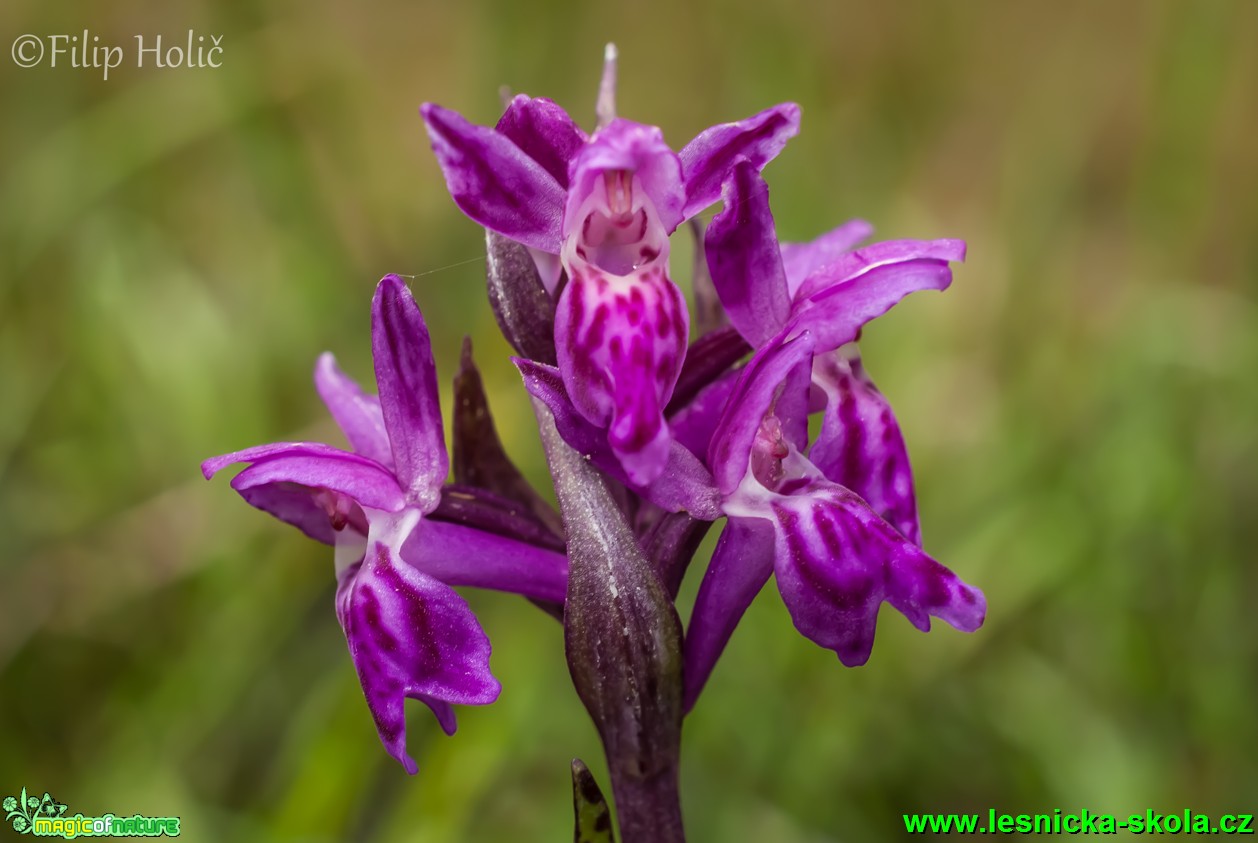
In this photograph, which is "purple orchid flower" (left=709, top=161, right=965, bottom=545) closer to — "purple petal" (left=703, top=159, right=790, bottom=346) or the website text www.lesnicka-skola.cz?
"purple petal" (left=703, top=159, right=790, bottom=346)

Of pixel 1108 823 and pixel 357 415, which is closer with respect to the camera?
pixel 357 415

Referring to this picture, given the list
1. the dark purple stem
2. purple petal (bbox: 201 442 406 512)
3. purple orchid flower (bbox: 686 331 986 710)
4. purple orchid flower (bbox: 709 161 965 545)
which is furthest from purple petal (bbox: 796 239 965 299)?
purple petal (bbox: 201 442 406 512)

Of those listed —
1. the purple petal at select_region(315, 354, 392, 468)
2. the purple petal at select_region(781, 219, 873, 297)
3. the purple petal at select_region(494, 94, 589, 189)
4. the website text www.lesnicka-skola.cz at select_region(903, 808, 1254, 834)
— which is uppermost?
the purple petal at select_region(494, 94, 589, 189)

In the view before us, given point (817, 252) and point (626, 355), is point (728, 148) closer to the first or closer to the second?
point (626, 355)

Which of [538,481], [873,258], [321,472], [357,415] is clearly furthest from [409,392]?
[538,481]

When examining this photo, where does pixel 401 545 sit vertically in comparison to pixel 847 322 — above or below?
below
